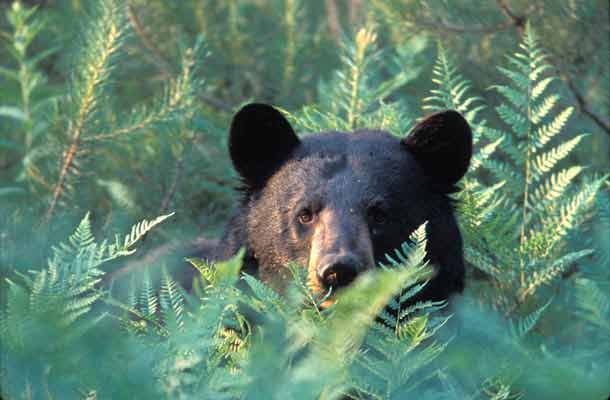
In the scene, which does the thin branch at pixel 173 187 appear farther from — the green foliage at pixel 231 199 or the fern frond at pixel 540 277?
the fern frond at pixel 540 277

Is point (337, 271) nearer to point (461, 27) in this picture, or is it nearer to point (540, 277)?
point (540, 277)

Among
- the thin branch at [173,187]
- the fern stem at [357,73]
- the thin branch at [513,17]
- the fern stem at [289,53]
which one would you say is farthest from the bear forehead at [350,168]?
the fern stem at [289,53]

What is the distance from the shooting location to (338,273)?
354 centimetres

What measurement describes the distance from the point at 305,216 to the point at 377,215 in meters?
0.29

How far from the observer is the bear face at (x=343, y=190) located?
13.4 ft

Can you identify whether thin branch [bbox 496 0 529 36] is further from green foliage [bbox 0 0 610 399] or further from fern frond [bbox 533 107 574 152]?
fern frond [bbox 533 107 574 152]

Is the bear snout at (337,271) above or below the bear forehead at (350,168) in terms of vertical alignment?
below

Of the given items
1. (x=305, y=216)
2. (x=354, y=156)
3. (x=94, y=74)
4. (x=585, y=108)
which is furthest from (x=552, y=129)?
(x=94, y=74)

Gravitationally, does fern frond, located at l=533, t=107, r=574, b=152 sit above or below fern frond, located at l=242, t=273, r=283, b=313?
below

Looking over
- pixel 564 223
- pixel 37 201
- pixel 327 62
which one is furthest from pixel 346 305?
pixel 327 62

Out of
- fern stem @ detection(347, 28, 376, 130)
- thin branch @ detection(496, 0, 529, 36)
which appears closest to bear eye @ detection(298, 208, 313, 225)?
fern stem @ detection(347, 28, 376, 130)

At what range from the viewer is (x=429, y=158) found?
14.5 ft

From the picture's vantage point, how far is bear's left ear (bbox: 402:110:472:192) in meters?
4.34

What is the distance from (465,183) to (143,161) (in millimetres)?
2558
